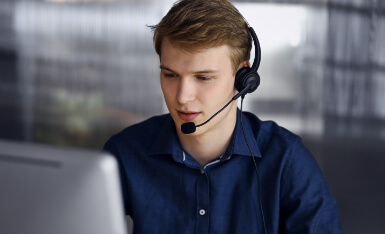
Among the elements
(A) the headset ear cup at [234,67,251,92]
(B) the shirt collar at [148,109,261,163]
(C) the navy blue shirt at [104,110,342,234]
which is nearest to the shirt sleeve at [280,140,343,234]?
(C) the navy blue shirt at [104,110,342,234]

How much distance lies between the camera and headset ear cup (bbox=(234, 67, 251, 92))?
118 cm

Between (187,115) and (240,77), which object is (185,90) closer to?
(187,115)

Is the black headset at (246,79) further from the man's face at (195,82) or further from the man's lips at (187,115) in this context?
the man's lips at (187,115)

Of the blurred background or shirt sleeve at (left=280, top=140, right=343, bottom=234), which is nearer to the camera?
shirt sleeve at (left=280, top=140, right=343, bottom=234)

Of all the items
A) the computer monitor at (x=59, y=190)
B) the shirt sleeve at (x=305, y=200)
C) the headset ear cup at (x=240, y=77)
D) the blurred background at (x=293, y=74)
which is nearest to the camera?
the computer monitor at (x=59, y=190)

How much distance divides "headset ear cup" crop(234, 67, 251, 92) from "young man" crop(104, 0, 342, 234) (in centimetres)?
1

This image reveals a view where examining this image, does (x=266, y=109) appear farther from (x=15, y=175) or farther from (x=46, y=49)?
(x=15, y=175)

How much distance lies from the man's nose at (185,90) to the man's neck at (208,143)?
4.9 inches

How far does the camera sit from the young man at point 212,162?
1097 millimetres

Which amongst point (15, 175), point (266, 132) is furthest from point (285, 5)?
point (15, 175)

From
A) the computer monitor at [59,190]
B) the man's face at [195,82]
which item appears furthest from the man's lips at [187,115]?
the computer monitor at [59,190]

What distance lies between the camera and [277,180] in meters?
1.12

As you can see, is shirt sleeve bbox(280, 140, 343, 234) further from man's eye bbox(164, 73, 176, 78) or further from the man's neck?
man's eye bbox(164, 73, 176, 78)

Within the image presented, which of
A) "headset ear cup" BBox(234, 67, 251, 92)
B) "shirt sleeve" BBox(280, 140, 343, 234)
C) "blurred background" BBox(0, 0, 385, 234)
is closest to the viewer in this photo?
"shirt sleeve" BBox(280, 140, 343, 234)
